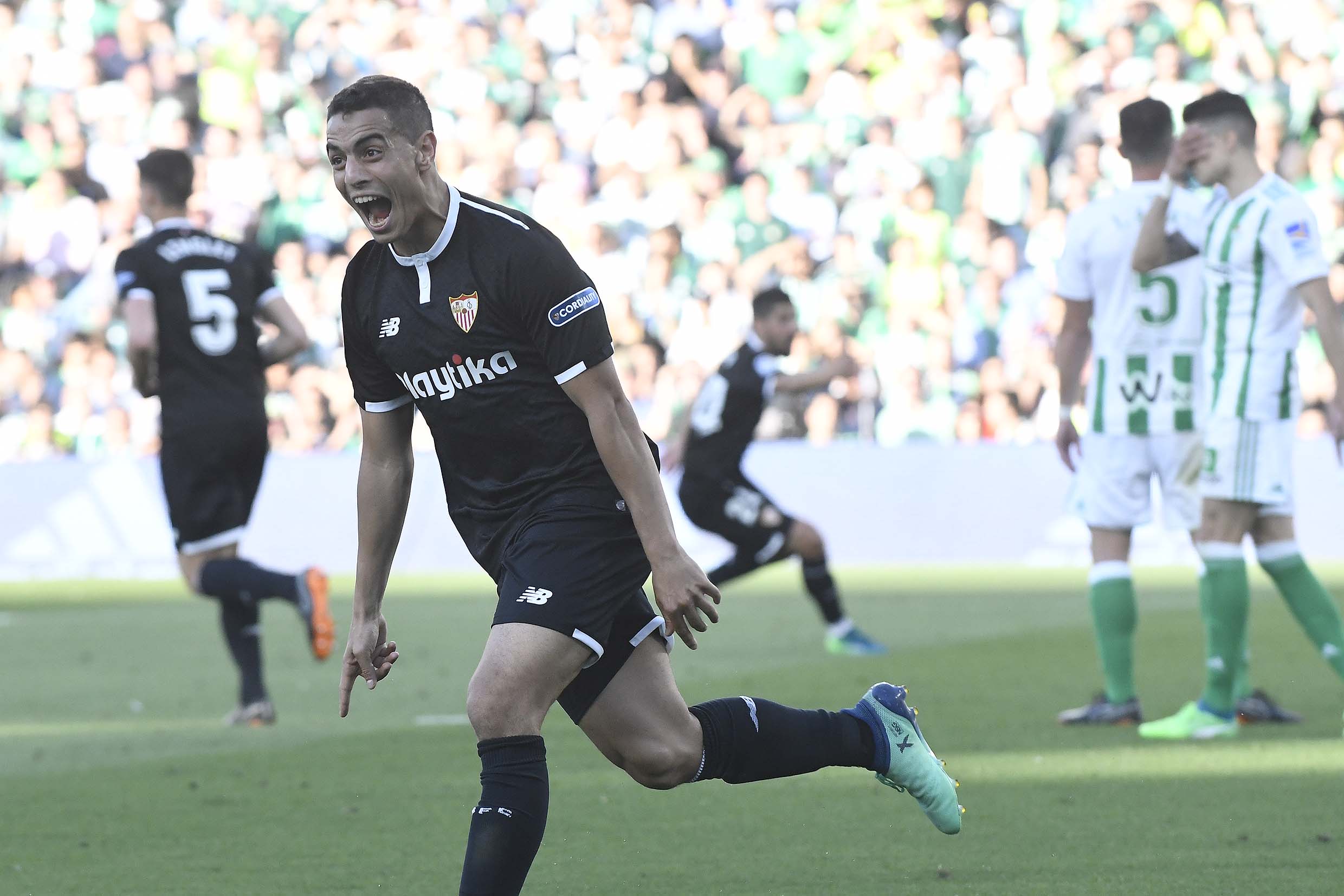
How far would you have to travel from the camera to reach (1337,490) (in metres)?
15.5

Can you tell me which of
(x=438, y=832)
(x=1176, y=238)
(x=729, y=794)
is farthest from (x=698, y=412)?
(x=438, y=832)

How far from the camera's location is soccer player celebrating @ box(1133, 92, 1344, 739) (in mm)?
6969

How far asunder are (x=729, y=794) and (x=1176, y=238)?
9.87ft

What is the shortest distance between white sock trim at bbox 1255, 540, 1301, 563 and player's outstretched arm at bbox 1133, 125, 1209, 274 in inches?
45.0

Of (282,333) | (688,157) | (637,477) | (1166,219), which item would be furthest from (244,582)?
(688,157)

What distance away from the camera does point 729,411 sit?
11.3 meters

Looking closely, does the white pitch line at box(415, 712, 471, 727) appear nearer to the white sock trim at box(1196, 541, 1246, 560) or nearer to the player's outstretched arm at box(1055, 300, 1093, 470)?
the player's outstretched arm at box(1055, 300, 1093, 470)

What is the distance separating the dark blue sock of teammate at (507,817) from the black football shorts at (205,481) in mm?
4719

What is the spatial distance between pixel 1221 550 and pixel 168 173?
15.0 feet

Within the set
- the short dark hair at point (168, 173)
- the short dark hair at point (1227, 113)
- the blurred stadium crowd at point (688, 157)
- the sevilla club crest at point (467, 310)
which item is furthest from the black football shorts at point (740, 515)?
the sevilla club crest at point (467, 310)

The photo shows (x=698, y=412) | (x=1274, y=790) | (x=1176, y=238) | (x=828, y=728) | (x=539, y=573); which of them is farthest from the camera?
(x=698, y=412)

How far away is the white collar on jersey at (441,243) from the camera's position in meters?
4.15

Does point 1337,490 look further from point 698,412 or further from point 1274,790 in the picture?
point 1274,790

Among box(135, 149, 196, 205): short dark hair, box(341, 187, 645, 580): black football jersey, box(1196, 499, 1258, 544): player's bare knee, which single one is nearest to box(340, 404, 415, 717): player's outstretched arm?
box(341, 187, 645, 580): black football jersey
